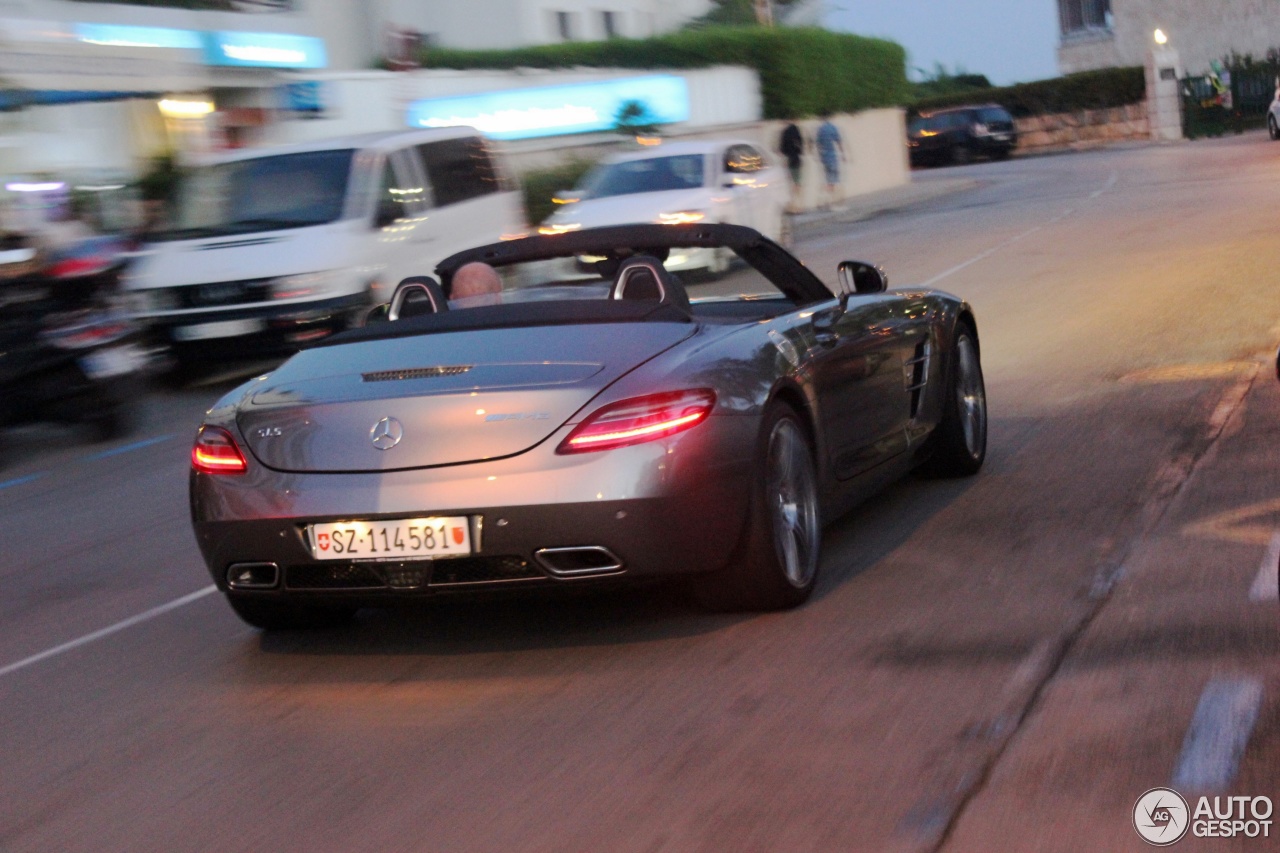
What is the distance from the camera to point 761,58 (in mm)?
43219

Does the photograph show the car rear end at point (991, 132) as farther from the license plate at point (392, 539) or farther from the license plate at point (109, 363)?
the license plate at point (392, 539)

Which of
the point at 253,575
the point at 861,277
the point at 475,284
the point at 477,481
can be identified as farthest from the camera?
the point at 861,277

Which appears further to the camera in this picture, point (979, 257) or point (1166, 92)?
point (1166, 92)

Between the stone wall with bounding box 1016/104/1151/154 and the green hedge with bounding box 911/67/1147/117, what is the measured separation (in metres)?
0.25

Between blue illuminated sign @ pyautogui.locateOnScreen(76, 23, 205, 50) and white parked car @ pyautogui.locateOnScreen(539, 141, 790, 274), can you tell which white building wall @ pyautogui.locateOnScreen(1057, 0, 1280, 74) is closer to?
blue illuminated sign @ pyautogui.locateOnScreen(76, 23, 205, 50)

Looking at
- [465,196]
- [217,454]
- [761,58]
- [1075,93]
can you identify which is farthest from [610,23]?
[217,454]

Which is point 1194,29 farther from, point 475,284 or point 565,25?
point 475,284

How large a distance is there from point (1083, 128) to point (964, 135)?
9.34 m

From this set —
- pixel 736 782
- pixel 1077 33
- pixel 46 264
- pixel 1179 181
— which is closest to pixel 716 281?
pixel 736 782

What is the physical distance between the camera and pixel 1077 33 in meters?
86.8

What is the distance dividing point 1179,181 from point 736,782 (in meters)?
31.0

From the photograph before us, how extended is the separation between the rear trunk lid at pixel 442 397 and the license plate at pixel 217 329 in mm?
8948

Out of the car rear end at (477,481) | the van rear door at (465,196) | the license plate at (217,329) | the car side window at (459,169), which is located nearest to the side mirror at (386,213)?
the van rear door at (465,196)

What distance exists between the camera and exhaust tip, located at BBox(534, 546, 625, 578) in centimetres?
530
